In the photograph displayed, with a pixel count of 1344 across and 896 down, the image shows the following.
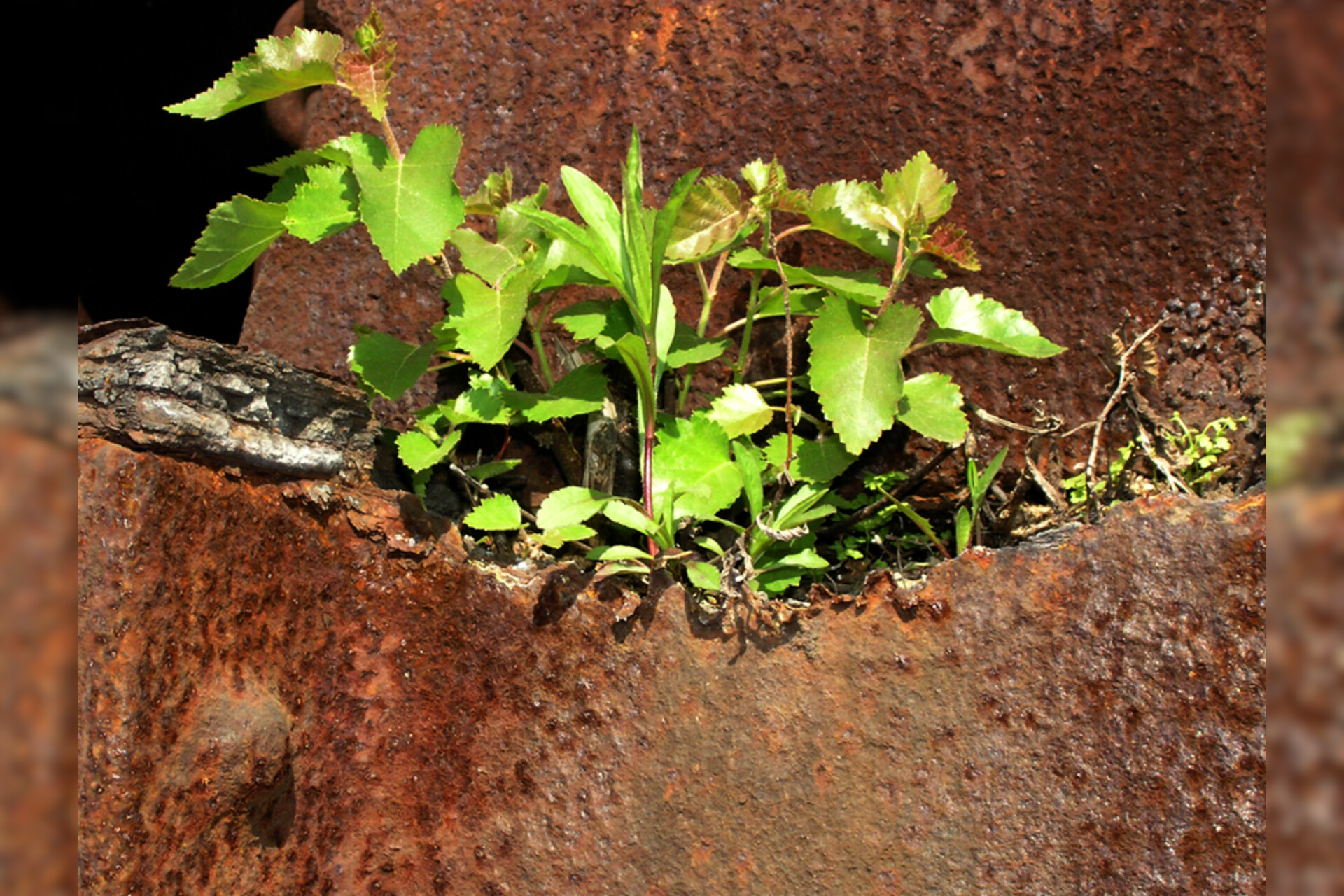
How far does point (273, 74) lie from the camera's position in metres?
1.23

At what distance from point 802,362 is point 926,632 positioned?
518 mm

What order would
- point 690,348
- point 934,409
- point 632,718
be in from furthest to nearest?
point 690,348
point 934,409
point 632,718

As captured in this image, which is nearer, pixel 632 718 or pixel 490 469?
pixel 632 718

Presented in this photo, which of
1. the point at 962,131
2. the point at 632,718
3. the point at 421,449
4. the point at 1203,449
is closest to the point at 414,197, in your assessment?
the point at 421,449

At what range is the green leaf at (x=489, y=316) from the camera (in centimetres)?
124

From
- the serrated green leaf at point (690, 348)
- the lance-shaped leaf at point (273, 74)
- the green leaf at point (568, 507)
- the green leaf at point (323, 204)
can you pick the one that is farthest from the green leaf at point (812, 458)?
the lance-shaped leaf at point (273, 74)

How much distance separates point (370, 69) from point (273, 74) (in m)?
0.13

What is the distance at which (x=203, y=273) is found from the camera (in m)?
1.30

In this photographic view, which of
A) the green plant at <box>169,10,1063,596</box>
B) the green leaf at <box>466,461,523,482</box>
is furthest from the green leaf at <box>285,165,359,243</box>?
the green leaf at <box>466,461,523,482</box>

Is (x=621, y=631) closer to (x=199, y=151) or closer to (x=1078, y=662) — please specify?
(x=1078, y=662)

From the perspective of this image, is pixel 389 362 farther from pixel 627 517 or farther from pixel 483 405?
pixel 627 517

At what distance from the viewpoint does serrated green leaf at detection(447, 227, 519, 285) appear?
1361mm

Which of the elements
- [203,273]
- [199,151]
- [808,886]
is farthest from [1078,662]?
[199,151]

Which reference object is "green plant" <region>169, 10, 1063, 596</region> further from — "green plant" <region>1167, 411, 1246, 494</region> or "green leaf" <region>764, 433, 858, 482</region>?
"green plant" <region>1167, 411, 1246, 494</region>
